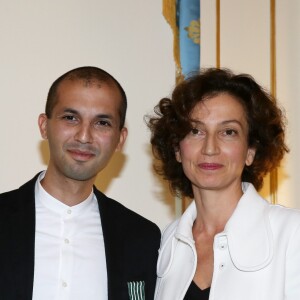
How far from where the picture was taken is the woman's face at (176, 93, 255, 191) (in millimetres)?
2145

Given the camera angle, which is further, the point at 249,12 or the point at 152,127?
the point at 249,12

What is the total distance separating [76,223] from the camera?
2.29m

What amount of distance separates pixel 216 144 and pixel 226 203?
9.7 inches

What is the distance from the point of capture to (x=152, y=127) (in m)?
2.51

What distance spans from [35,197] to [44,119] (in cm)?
31

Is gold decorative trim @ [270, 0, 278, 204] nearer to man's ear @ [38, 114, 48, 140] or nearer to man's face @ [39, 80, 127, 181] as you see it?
man's face @ [39, 80, 127, 181]

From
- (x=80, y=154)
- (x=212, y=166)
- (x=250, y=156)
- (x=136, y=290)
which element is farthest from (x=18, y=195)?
(x=250, y=156)

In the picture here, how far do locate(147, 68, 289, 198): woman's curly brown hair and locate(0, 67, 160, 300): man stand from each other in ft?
0.72

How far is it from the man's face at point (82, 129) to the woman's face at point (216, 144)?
0.98 feet

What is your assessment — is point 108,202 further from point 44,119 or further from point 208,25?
point 208,25

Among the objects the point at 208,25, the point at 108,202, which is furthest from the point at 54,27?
the point at 108,202

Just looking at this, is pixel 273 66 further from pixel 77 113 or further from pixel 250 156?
pixel 77 113

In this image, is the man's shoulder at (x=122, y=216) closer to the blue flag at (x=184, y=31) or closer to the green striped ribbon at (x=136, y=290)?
the green striped ribbon at (x=136, y=290)

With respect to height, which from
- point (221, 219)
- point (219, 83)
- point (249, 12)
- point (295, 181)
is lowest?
point (221, 219)
